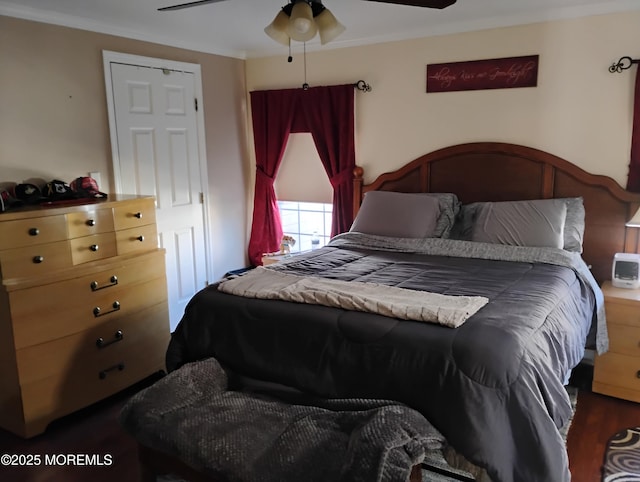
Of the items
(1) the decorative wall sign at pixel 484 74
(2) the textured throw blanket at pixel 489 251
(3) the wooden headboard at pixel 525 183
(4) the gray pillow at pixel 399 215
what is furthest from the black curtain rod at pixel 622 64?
(4) the gray pillow at pixel 399 215

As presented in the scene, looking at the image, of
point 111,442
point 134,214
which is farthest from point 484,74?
point 111,442

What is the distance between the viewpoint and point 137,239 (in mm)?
3006

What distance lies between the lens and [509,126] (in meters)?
3.43

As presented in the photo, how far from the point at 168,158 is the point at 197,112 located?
466mm

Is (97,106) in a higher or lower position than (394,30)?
lower

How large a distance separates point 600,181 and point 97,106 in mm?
3176

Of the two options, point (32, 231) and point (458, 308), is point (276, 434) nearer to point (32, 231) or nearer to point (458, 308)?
point (458, 308)

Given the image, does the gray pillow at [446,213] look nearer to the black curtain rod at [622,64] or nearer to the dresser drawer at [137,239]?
the black curtain rod at [622,64]

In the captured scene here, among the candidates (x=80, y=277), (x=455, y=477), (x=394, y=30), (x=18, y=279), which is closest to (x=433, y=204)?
(x=394, y=30)

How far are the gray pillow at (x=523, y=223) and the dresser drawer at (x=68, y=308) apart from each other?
206 cm

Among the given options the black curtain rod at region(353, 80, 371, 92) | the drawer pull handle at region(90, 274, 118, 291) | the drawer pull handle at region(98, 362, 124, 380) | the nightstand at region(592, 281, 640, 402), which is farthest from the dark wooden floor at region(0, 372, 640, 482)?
the black curtain rod at region(353, 80, 371, 92)

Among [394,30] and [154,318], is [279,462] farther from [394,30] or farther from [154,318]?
[394,30]

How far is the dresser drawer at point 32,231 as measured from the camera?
2.38m

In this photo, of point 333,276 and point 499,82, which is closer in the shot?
point 333,276
